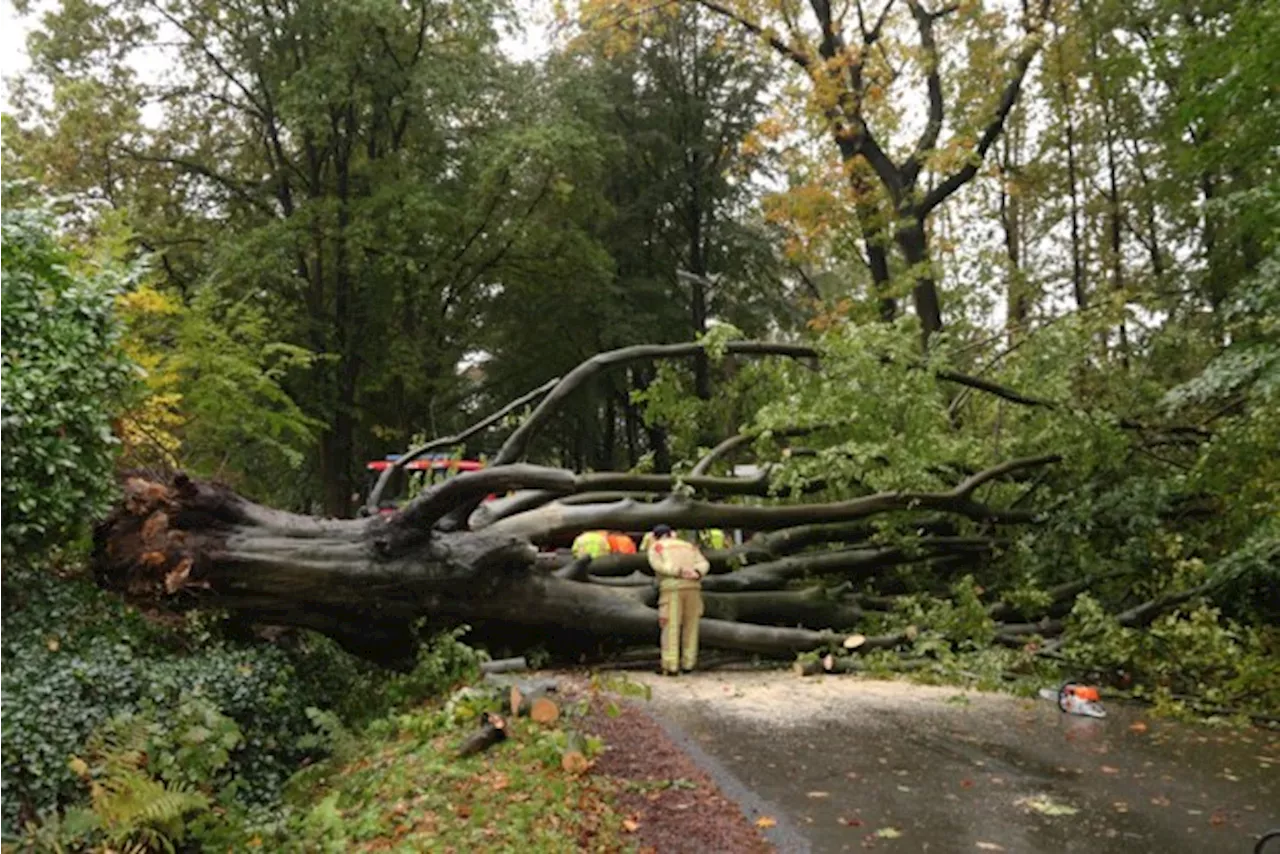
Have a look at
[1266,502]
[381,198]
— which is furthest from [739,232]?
[1266,502]

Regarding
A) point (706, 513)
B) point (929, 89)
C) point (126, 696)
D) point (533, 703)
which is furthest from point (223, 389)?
point (929, 89)

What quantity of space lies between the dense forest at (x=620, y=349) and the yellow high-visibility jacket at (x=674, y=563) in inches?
18.4

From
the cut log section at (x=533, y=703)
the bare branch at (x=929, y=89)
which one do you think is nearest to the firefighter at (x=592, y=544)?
the cut log section at (x=533, y=703)

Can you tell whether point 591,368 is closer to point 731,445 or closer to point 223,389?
point 731,445

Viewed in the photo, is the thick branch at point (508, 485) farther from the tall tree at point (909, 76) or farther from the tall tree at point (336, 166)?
the tall tree at point (336, 166)

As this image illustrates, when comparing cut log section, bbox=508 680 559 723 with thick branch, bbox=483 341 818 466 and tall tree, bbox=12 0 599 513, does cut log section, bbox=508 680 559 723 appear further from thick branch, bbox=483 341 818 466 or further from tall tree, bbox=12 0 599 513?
tall tree, bbox=12 0 599 513

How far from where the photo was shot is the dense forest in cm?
700

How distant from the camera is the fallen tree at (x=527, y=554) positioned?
718 centimetres

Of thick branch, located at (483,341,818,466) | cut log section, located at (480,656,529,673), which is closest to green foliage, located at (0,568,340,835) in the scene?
cut log section, located at (480,656,529,673)

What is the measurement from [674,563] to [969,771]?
3.43 meters

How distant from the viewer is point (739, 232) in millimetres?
27672

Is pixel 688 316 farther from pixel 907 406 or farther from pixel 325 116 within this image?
pixel 907 406

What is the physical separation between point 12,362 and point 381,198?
1436 cm

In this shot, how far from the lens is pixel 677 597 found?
28.6 ft
